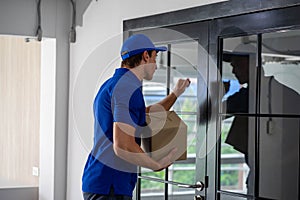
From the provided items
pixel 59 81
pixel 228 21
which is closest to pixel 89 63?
pixel 59 81

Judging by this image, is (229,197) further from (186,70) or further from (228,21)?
(228,21)

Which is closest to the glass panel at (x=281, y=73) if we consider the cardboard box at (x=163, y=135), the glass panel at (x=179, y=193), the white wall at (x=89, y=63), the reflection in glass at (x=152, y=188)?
the cardboard box at (x=163, y=135)

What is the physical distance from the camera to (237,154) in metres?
3.32

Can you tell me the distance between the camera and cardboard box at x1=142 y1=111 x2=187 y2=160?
123 inches

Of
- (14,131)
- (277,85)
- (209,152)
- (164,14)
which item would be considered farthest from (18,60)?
(277,85)

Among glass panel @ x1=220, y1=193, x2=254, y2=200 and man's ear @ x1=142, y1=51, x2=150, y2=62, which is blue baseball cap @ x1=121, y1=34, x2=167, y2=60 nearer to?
man's ear @ x1=142, y1=51, x2=150, y2=62

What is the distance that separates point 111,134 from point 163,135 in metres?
0.34

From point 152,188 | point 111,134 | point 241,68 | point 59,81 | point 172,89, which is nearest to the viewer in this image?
point 111,134

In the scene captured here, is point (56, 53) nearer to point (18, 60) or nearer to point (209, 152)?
point (18, 60)

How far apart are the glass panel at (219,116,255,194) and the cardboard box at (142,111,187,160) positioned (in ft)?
0.82

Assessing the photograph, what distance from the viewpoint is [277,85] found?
3.09m

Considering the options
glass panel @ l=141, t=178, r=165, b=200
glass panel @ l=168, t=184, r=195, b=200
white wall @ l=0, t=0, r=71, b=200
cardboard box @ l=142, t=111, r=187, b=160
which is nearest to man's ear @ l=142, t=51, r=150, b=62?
cardboard box @ l=142, t=111, r=187, b=160

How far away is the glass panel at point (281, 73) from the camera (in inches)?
117

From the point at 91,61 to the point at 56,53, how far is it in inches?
19.0
